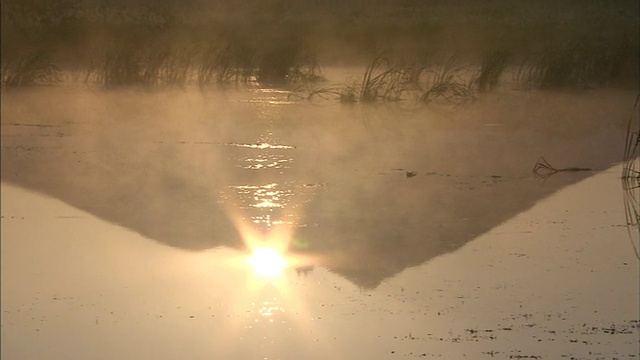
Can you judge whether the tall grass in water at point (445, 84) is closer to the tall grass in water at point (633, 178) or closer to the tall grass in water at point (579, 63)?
the tall grass in water at point (579, 63)

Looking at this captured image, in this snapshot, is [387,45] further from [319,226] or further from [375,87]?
[319,226]

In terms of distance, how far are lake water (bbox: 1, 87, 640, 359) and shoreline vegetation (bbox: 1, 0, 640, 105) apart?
57 millimetres

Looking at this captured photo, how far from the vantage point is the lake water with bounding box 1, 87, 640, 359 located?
5.37 feet

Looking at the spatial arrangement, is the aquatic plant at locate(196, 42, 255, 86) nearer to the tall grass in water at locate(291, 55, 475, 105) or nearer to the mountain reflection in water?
the mountain reflection in water

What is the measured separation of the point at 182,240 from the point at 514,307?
93cm

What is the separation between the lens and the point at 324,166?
5.85ft

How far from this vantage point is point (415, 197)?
1.75 meters

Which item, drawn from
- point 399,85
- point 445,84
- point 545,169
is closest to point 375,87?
point 399,85

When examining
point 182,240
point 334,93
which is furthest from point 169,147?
point 334,93

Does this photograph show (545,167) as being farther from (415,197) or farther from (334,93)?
(334,93)

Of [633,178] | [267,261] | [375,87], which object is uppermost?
[375,87]

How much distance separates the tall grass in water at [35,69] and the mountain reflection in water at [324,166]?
0.70 ft

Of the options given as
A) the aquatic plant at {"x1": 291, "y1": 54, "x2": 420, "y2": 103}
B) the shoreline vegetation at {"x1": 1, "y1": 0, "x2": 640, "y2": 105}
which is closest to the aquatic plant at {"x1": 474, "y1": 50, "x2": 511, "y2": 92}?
the shoreline vegetation at {"x1": 1, "y1": 0, "x2": 640, "y2": 105}

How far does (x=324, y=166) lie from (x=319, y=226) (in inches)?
7.0
